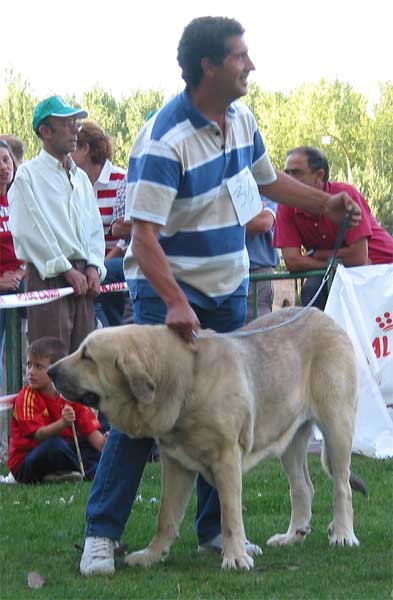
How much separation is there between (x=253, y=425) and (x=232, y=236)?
926mm

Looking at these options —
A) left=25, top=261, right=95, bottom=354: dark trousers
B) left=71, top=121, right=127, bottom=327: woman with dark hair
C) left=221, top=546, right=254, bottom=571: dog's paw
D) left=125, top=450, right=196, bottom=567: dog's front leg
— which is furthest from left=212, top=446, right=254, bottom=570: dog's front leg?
left=71, top=121, right=127, bottom=327: woman with dark hair

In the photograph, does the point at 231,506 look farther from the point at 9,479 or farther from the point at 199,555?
the point at 9,479

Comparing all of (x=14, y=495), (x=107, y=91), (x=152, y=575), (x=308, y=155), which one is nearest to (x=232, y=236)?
(x=152, y=575)

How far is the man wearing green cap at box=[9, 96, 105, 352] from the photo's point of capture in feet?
26.4

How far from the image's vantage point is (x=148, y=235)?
15.9ft

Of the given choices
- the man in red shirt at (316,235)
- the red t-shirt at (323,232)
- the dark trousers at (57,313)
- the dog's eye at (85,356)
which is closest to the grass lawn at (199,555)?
the dog's eye at (85,356)

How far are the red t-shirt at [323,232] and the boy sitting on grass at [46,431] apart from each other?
7.56ft

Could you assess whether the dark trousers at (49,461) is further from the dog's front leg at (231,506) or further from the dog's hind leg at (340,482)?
Result: the dog's front leg at (231,506)

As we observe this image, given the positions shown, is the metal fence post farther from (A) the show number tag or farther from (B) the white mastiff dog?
(A) the show number tag

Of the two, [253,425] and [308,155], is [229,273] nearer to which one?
[253,425]

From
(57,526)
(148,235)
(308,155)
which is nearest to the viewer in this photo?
(148,235)

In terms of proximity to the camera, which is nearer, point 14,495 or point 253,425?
point 253,425

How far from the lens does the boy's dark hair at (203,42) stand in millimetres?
4953

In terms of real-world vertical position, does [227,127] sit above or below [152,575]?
above
